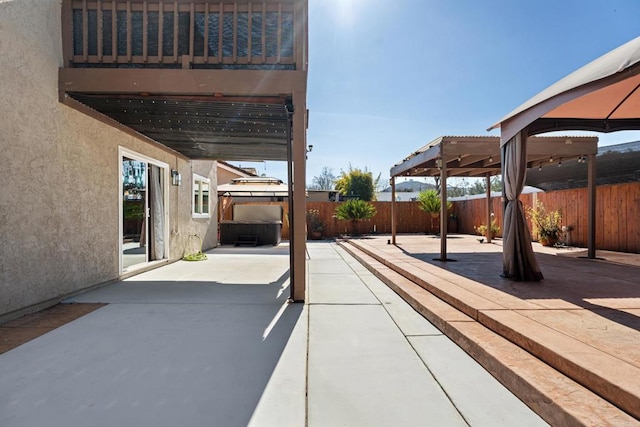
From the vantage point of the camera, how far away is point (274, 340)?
2758 mm

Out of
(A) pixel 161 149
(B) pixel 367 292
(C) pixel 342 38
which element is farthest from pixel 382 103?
Result: (B) pixel 367 292

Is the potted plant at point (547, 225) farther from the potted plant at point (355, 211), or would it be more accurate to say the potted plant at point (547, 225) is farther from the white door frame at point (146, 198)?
the white door frame at point (146, 198)

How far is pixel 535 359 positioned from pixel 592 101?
147 inches

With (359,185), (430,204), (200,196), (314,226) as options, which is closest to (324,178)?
(359,185)

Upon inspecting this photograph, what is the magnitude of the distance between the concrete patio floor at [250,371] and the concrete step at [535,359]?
0.34 ft

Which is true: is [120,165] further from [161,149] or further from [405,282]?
[405,282]

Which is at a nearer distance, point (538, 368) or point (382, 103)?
point (538, 368)

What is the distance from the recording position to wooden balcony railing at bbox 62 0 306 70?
3.96 meters

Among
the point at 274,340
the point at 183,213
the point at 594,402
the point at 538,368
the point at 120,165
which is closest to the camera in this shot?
the point at 594,402

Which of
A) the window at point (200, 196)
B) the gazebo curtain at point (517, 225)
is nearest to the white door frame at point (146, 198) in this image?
the window at point (200, 196)

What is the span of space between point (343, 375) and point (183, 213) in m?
6.57

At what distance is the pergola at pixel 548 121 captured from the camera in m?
3.30

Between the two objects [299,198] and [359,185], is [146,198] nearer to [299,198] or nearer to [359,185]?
[299,198]

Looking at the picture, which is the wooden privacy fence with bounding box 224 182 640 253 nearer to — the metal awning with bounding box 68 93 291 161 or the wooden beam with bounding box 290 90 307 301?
the wooden beam with bounding box 290 90 307 301
